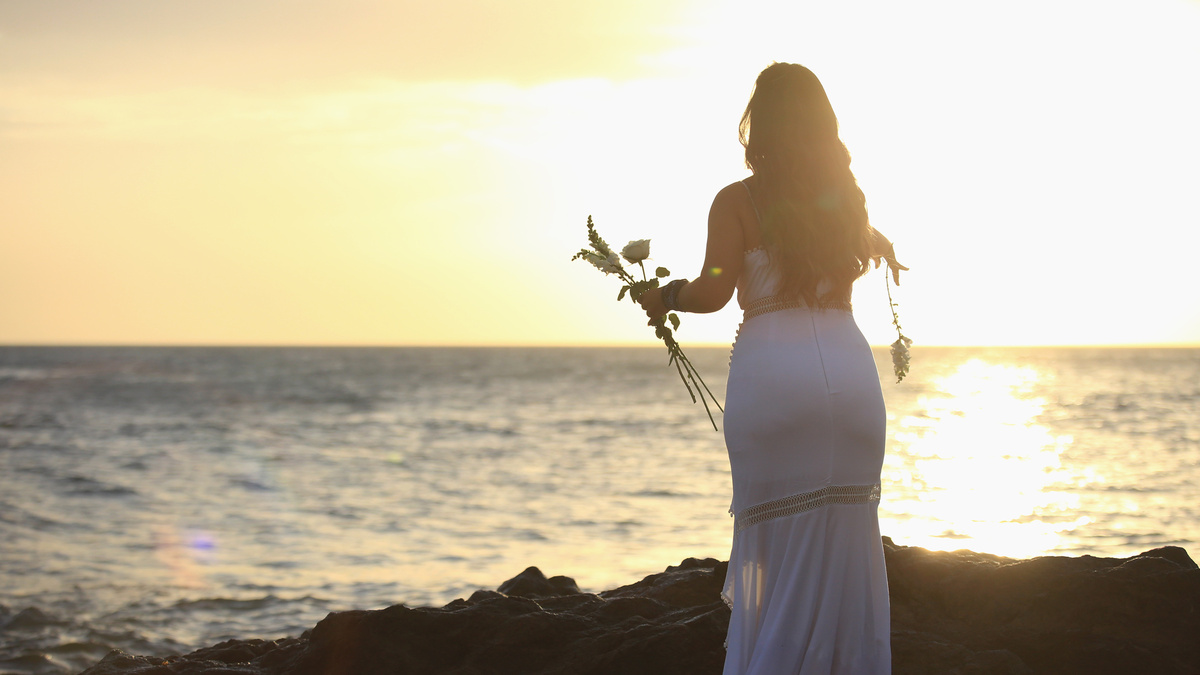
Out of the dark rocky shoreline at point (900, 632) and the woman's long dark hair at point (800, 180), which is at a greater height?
the woman's long dark hair at point (800, 180)

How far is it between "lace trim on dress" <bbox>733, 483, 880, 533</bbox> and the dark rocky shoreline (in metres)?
0.96

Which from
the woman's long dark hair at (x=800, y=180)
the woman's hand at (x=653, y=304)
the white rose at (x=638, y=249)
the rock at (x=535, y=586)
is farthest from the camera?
the rock at (x=535, y=586)

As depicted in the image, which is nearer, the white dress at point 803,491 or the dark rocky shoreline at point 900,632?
the white dress at point 803,491

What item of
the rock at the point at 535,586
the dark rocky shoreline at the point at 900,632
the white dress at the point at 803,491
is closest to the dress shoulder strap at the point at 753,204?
the white dress at the point at 803,491

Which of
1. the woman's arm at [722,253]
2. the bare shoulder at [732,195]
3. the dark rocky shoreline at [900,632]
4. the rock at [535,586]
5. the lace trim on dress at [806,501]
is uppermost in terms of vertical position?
the bare shoulder at [732,195]

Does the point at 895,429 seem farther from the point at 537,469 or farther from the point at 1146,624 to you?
the point at 1146,624

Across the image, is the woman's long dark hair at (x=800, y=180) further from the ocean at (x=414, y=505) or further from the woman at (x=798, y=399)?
the ocean at (x=414, y=505)

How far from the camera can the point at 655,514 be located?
1340 centimetres

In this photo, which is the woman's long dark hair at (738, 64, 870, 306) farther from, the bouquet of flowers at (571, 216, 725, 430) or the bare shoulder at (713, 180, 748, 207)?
the bouquet of flowers at (571, 216, 725, 430)

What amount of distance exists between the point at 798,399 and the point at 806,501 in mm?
362

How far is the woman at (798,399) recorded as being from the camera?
3.37 m

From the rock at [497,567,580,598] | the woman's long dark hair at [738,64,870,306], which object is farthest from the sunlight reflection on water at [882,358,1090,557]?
the woman's long dark hair at [738,64,870,306]

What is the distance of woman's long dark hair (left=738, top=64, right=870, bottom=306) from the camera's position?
11.0ft

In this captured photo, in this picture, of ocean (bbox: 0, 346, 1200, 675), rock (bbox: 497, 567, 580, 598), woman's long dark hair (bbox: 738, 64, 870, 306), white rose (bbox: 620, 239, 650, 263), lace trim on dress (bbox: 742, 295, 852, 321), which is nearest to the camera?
woman's long dark hair (bbox: 738, 64, 870, 306)
